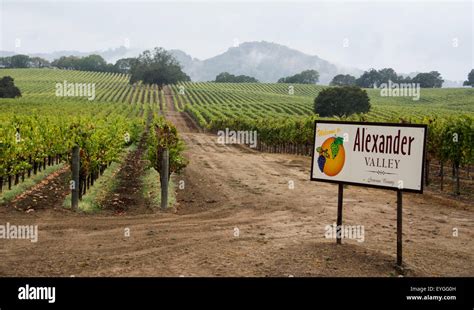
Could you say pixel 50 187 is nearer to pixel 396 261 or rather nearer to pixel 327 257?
pixel 327 257

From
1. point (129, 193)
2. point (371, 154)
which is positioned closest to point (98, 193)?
point (129, 193)

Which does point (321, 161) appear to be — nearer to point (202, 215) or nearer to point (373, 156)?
point (373, 156)

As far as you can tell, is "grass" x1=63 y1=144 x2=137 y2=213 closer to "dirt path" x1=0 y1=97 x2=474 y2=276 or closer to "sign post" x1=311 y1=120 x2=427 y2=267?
"dirt path" x1=0 y1=97 x2=474 y2=276

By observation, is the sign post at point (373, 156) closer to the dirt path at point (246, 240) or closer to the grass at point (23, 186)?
the dirt path at point (246, 240)

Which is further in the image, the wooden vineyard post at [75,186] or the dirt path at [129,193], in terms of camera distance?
the dirt path at [129,193]

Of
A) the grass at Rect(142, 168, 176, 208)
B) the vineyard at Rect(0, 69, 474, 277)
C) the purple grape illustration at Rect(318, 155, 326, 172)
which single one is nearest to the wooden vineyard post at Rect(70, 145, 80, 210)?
the vineyard at Rect(0, 69, 474, 277)

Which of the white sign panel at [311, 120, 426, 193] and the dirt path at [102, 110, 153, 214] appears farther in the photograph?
the dirt path at [102, 110, 153, 214]

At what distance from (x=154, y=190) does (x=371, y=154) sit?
11.4m

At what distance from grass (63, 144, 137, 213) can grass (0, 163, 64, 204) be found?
6.15 feet

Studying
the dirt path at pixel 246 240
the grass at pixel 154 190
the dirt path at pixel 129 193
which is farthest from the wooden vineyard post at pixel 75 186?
the grass at pixel 154 190

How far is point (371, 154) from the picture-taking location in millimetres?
10102

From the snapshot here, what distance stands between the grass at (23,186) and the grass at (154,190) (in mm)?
4554

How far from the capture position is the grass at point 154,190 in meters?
17.1

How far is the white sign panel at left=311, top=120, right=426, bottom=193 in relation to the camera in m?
9.38
